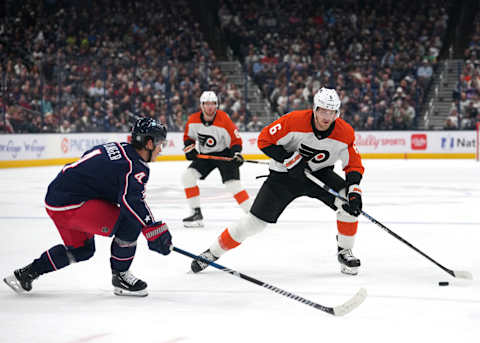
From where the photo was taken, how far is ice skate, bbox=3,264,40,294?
3305mm

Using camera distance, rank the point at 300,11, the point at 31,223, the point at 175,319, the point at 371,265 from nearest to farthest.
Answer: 1. the point at 175,319
2. the point at 371,265
3. the point at 31,223
4. the point at 300,11

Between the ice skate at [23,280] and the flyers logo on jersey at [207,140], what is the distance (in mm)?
2990

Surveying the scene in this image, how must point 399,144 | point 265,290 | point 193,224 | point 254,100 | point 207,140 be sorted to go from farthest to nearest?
point 254,100
point 399,144
point 207,140
point 193,224
point 265,290

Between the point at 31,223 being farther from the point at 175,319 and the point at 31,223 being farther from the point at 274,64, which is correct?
the point at 274,64

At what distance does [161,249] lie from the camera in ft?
10.0

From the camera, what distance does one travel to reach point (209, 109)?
601 cm

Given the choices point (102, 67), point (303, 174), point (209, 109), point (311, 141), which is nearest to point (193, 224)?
point (209, 109)

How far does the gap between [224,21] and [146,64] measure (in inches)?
211

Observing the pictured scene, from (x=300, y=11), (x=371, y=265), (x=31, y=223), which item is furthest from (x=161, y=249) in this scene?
(x=300, y=11)

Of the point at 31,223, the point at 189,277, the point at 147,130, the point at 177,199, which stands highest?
the point at 147,130

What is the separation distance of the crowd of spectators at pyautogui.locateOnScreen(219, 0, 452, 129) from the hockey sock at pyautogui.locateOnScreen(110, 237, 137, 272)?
1189 centimetres

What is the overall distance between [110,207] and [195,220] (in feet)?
8.74

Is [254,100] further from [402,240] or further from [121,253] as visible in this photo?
[121,253]

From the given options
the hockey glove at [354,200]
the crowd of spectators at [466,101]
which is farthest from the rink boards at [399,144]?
the hockey glove at [354,200]
